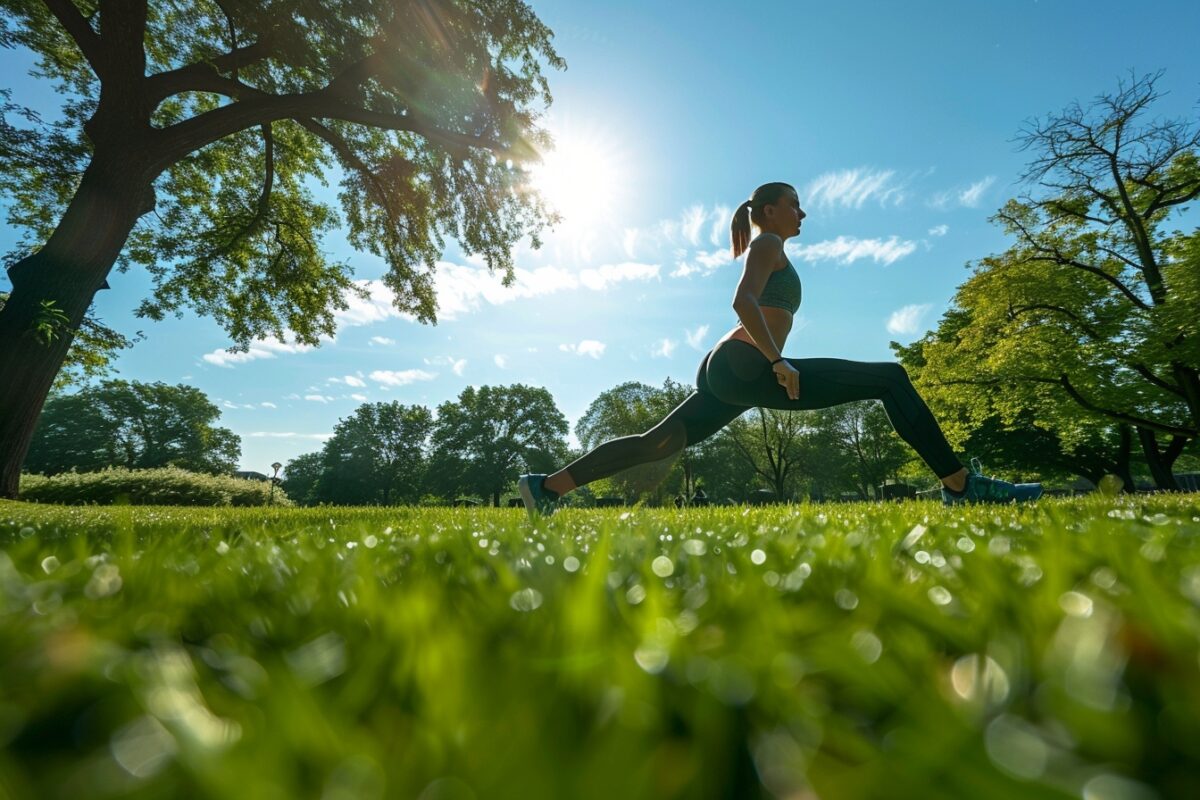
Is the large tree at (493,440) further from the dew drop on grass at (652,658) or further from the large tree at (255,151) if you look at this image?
the dew drop on grass at (652,658)

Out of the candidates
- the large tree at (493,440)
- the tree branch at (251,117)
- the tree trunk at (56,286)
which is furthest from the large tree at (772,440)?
the tree trunk at (56,286)

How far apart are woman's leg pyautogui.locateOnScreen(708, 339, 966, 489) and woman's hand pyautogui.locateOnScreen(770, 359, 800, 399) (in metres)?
0.17

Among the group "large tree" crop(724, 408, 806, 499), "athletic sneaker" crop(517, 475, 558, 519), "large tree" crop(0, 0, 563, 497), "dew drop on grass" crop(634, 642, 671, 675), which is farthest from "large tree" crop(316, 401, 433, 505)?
"dew drop on grass" crop(634, 642, 671, 675)

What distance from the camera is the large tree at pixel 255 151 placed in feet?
29.9

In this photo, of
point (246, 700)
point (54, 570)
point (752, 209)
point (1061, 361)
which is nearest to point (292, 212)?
point (752, 209)

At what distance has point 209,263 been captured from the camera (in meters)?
15.5

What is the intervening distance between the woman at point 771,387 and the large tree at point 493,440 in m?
57.1

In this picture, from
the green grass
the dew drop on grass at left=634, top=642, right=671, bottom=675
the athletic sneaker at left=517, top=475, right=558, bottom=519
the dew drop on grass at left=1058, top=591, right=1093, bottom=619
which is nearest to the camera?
the green grass

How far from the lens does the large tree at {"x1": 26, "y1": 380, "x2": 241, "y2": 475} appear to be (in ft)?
195

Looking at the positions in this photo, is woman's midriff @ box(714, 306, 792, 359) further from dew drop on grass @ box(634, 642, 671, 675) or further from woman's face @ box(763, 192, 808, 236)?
dew drop on grass @ box(634, 642, 671, 675)

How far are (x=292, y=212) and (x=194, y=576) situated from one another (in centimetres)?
1795

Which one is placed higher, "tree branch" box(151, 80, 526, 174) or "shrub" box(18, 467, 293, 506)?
"tree branch" box(151, 80, 526, 174)

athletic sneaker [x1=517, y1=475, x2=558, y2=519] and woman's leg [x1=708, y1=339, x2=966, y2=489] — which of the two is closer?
woman's leg [x1=708, y1=339, x2=966, y2=489]

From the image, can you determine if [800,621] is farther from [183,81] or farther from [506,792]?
[183,81]
